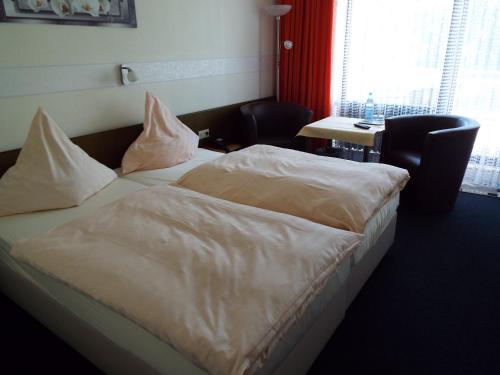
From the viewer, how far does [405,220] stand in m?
3.03

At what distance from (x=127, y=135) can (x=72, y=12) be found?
0.93 m

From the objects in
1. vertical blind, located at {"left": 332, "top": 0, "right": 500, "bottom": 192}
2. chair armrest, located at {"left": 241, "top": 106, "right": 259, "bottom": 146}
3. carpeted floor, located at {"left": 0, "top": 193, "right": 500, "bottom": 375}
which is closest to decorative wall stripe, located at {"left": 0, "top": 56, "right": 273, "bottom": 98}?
chair armrest, located at {"left": 241, "top": 106, "right": 259, "bottom": 146}

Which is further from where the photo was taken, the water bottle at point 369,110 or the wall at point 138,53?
the water bottle at point 369,110

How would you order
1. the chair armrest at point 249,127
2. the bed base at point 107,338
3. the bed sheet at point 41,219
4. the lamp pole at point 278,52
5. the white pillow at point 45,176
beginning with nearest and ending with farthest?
1. the bed base at point 107,338
2. the bed sheet at point 41,219
3. the white pillow at point 45,176
4. the chair armrest at point 249,127
5. the lamp pole at point 278,52

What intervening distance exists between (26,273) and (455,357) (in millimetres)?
2140

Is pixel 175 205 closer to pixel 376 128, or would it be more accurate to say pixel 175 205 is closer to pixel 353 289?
pixel 353 289

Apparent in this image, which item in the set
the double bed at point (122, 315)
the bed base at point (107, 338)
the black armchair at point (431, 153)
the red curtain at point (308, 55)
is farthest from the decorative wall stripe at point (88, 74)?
the black armchair at point (431, 153)

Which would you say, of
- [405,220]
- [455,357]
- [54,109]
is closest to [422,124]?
[405,220]

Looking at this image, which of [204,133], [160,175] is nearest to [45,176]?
[160,175]

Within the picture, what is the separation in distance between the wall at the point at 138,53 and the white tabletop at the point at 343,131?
1023 mm

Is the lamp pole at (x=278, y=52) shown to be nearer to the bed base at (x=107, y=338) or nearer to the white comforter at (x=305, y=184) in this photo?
the white comforter at (x=305, y=184)

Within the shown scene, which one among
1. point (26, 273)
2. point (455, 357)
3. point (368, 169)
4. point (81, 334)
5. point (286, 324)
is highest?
point (368, 169)

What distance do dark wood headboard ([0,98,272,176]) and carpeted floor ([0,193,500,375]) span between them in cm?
111

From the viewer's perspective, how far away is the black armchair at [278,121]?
3763 millimetres
